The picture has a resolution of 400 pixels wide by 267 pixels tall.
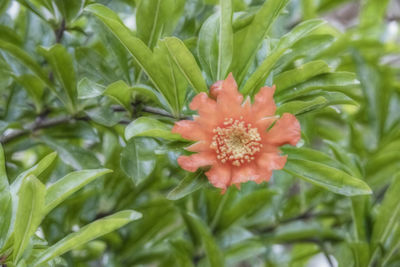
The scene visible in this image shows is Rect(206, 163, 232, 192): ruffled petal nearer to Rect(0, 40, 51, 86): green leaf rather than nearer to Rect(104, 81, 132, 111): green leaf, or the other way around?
Rect(104, 81, 132, 111): green leaf

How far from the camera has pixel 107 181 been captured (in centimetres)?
129

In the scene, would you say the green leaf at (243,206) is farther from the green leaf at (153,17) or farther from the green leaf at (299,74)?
the green leaf at (153,17)

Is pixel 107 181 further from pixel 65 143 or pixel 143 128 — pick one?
pixel 143 128

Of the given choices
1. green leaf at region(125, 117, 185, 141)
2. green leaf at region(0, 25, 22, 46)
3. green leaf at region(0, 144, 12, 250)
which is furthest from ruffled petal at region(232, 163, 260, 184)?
green leaf at region(0, 25, 22, 46)

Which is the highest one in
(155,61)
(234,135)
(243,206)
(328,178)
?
(155,61)

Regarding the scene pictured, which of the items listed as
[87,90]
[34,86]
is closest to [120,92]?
[87,90]

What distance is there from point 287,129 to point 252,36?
180 millimetres

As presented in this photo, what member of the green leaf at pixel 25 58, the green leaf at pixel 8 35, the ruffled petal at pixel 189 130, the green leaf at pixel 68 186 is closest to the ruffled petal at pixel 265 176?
the ruffled petal at pixel 189 130

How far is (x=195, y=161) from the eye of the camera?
2.56 feet

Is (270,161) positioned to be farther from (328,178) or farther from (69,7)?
(69,7)

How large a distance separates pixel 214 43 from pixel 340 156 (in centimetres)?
32

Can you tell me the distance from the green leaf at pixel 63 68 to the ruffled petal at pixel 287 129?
15.8 inches

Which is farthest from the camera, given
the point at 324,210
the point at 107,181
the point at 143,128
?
the point at 324,210

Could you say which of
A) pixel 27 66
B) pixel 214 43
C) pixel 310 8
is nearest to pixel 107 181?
pixel 27 66
